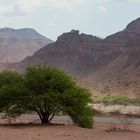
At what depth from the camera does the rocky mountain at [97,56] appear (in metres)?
116

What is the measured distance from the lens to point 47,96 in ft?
103

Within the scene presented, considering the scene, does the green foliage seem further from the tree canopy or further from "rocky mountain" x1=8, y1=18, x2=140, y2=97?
the tree canopy

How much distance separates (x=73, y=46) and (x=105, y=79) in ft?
82.1

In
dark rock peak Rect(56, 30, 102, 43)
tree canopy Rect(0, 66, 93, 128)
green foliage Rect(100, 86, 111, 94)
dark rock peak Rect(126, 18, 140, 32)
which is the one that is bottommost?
tree canopy Rect(0, 66, 93, 128)

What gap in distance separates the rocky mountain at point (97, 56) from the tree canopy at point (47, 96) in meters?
72.4

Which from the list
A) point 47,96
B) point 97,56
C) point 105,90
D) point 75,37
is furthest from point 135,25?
point 47,96

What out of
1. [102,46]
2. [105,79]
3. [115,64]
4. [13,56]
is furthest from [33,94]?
[13,56]

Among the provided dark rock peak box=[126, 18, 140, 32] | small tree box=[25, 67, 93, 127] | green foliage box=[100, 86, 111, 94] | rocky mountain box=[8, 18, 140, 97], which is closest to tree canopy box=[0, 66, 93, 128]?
small tree box=[25, 67, 93, 127]

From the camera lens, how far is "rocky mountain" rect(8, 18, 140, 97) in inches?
4556

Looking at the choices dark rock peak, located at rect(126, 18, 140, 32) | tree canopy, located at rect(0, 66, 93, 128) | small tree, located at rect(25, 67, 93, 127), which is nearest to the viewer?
small tree, located at rect(25, 67, 93, 127)

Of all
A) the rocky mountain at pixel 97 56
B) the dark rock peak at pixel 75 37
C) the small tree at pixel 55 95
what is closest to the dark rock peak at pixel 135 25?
the rocky mountain at pixel 97 56

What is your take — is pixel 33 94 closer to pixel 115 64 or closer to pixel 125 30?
pixel 115 64

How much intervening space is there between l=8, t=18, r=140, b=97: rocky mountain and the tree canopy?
238ft

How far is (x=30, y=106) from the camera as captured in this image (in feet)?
107
